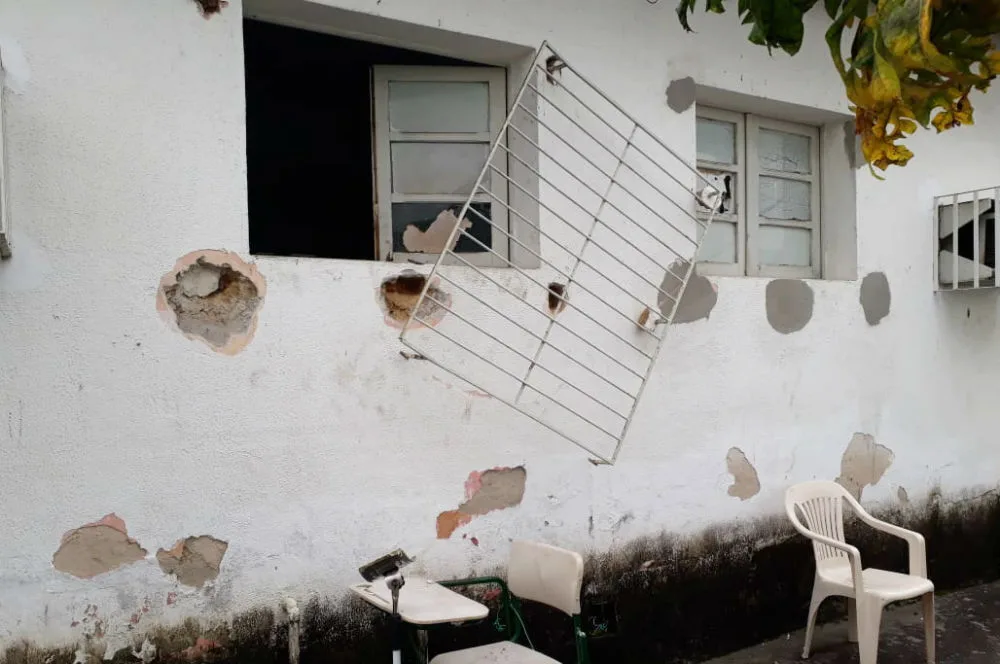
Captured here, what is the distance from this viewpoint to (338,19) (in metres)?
2.79

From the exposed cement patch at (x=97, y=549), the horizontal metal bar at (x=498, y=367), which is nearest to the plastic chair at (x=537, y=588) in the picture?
the horizontal metal bar at (x=498, y=367)

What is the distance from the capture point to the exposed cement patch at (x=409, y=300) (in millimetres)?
2803

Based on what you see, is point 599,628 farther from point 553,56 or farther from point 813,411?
point 553,56

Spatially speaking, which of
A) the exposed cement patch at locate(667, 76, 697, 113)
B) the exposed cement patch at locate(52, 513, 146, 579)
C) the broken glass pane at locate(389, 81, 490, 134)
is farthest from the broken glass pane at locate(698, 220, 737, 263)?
the exposed cement patch at locate(52, 513, 146, 579)

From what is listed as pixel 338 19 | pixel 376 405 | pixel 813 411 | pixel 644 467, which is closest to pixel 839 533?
pixel 813 411

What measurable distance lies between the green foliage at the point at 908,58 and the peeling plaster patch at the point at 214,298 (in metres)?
1.89

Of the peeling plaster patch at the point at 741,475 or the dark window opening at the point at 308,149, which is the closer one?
the peeling plaster patch at the point at 741,475

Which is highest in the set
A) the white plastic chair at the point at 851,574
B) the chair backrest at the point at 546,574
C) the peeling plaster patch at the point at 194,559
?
the peeling plaster patch at the point at 194,559

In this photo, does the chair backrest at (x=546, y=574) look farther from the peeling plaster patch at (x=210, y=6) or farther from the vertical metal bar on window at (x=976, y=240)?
the vertical metal bar on window at (x=976, y=240)

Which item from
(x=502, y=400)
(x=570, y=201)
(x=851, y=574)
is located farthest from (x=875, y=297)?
(x=502, y=400)

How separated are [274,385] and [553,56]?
165cm

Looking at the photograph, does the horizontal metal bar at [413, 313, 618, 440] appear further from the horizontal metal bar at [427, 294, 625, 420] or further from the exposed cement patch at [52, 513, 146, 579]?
the exposed cement patch at [52, 513, 146, 579]

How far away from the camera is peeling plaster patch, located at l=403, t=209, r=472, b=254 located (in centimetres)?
317

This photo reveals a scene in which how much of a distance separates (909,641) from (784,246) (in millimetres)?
2002
